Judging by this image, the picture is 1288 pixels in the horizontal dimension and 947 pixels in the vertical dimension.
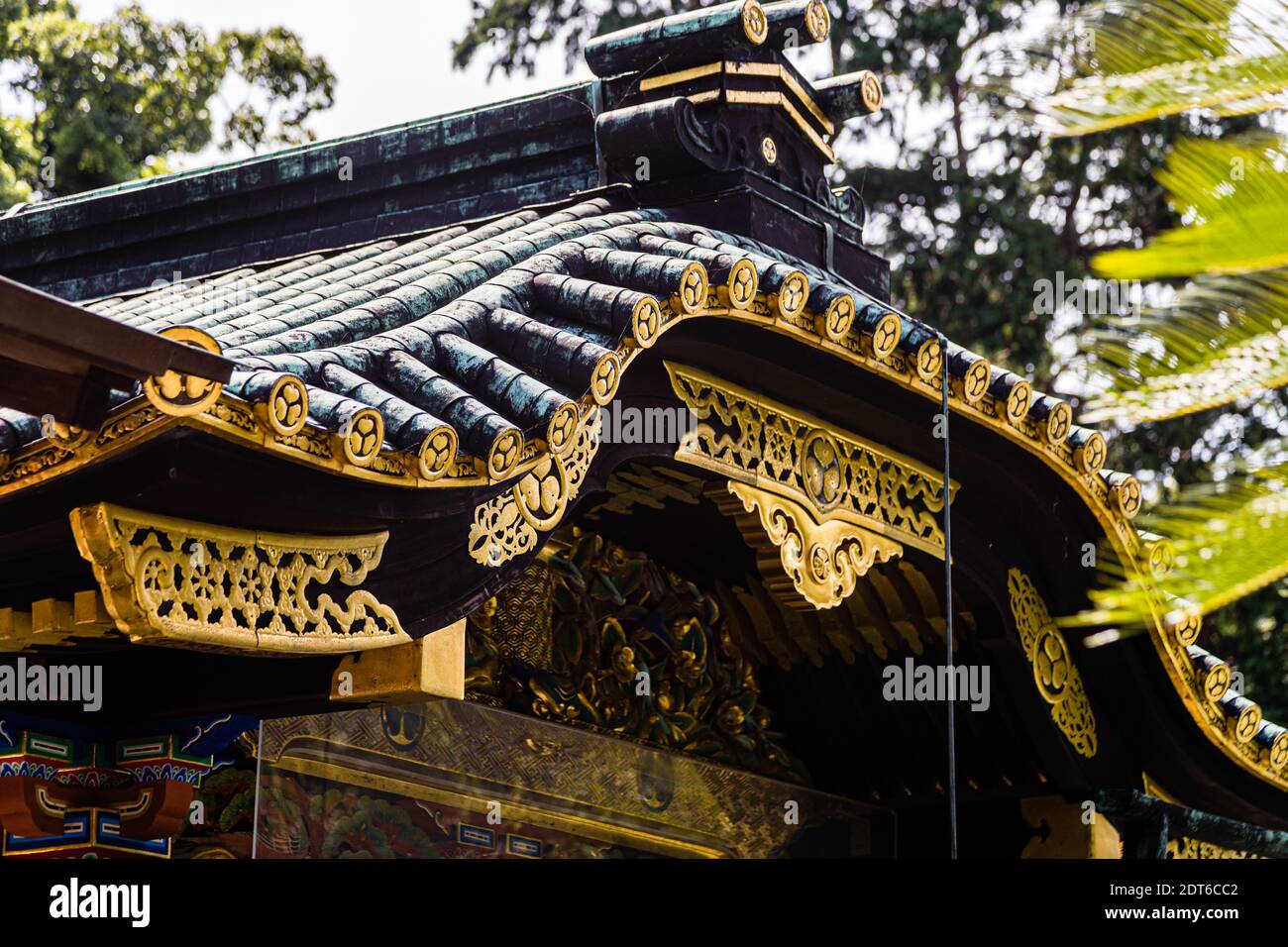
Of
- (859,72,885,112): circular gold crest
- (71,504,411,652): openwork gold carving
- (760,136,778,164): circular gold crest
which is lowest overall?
(71,504,411,652): openwork gold carving

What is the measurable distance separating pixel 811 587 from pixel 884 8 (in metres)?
14.9

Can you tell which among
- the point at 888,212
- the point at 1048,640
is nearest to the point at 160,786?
the point at 1048,640

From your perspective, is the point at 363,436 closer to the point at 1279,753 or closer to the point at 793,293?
the point at 793,293

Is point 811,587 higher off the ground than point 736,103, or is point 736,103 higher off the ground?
point 736,103

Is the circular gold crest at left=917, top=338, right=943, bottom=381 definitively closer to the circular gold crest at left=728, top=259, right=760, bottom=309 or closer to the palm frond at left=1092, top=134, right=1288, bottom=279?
the circular gold crest at left=728, top=259, right=760, bottom=309

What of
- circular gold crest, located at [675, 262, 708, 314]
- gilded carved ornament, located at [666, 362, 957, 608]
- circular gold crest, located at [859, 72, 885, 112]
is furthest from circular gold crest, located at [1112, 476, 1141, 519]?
circular gold crest, located at [675, 262, 708, 314]

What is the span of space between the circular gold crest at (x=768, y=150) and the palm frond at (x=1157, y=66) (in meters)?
3.74

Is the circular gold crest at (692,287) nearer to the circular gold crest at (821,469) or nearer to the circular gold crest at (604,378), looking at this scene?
the circular gold crest at (604,378)

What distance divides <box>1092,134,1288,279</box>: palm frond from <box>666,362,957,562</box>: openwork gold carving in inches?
114

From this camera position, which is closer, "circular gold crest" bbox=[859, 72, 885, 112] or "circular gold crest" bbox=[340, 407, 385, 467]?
"circular gold crest" bbox=[340, 407, 385, 467]

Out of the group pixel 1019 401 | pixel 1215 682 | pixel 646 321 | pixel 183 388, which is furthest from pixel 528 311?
pixel 1215 682

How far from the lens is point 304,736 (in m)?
6.49

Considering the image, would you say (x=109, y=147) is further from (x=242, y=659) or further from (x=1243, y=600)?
(x=242, y=659)

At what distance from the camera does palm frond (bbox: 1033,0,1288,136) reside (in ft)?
10.6
